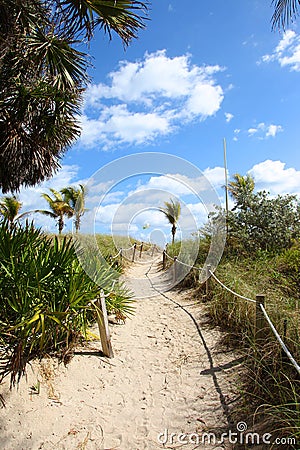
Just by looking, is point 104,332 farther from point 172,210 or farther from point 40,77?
point 172,210

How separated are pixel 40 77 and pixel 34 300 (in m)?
6.12

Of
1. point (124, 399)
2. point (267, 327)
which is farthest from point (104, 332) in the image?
point (267, 327)

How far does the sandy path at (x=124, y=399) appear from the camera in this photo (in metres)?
2.94

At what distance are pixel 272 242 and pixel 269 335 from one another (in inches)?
231

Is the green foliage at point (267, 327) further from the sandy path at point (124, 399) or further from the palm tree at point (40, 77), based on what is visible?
the palm tree at point (40, 77)

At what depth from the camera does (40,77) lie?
7.72 m

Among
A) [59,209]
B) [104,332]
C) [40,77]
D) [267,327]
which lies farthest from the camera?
[59,209]

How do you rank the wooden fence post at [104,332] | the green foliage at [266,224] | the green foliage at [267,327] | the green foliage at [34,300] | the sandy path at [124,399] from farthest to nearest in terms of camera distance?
1. the green foliage at [266,224]
2. the wooden fence post at [104,332]
3. the green foliage at [34,300]
4. the sandy path at [124,399]
5. the green foliage at [267,327]

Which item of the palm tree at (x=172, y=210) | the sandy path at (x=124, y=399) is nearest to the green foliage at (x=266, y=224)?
the palm tree at (x=172, y=210)

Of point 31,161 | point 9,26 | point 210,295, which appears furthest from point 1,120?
point 210,295

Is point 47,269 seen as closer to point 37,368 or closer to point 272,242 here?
point 37,368

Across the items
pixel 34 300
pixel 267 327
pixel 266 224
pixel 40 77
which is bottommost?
pixel 267 327

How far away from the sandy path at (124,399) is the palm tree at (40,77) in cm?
557

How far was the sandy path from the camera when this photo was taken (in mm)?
2943
